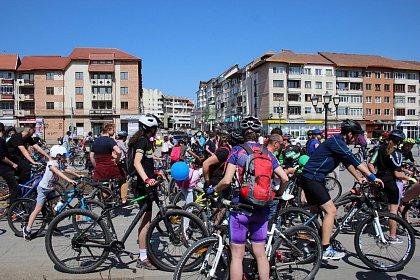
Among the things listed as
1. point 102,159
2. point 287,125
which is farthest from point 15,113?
point 102,159

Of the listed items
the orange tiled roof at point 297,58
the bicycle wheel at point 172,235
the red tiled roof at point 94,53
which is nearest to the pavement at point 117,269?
the bicycle wheel at point 172,235

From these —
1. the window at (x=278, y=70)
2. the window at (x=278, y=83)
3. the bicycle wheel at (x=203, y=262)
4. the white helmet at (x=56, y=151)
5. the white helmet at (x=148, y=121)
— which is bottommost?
the bicycle wheel at (x=203, y=262)

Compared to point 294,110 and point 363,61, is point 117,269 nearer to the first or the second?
point 294,110

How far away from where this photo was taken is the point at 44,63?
64188 mm

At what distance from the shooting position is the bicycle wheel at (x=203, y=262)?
3408 mm

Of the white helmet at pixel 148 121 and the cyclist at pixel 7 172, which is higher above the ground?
the white helmet at pixel 148 121

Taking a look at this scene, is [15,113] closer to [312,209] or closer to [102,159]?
[102,159]

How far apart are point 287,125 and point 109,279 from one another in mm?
62433

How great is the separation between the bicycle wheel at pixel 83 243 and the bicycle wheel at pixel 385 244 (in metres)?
3.38

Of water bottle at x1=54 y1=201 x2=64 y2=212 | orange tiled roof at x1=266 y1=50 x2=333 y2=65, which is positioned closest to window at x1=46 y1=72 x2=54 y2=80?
orange tiled roof at x1=266 y1=50 x2=333 y2=65

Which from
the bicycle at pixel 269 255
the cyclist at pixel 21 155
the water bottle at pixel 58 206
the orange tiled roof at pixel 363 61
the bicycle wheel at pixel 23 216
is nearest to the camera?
the bicycle at pixel 269 255

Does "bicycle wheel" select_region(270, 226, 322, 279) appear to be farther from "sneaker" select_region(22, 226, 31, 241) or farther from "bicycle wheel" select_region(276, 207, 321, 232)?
"sneaker" select_region(22, 226, 31, 241)

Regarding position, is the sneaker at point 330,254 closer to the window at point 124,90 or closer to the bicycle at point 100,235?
the bicycle at point 100,235

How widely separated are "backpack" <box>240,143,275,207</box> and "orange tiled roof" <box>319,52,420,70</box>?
69396mm
